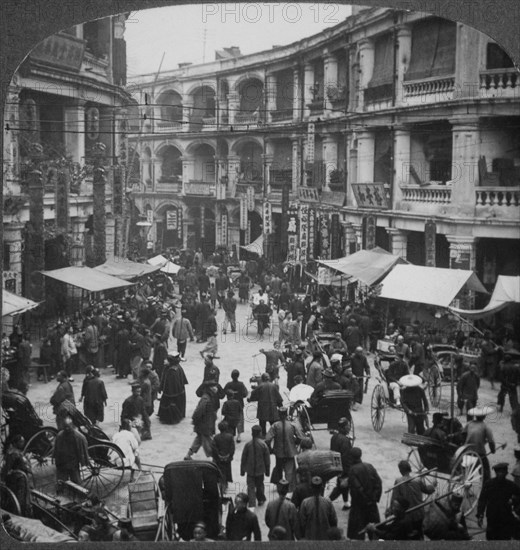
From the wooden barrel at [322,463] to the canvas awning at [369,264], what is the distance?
2.32 m

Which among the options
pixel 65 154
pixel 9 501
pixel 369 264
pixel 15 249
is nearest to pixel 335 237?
pixel 369 264

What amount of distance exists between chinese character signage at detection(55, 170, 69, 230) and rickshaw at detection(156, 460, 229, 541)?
362cm

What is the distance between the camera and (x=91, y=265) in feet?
31.4

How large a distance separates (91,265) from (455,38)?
5.37m

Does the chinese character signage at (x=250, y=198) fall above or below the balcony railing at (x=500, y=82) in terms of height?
below

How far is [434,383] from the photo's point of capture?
9820 millimetres

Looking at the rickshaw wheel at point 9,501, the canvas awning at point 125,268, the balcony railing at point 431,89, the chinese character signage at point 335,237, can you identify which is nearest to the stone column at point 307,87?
the balcony railing at point 431,89

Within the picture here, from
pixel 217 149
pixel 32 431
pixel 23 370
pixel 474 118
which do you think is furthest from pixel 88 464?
pixel 474 118

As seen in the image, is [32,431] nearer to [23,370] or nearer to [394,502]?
[23,370]

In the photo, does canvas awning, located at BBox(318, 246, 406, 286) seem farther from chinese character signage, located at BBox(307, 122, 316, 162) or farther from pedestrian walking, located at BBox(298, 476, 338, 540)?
pedestrian walking, located at BBox(298, 476, 338, 540)

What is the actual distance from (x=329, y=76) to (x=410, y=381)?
161 inches

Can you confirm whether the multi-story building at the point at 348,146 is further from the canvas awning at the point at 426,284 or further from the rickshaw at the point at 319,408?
the rickshaw at the point at 319,408

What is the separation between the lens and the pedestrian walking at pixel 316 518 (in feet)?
22.5

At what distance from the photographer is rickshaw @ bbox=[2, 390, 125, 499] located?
782 cm
